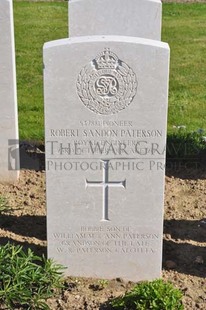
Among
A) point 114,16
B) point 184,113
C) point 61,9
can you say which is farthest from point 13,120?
point 61,9

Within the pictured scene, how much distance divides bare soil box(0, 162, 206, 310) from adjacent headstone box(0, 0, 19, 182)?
20cm

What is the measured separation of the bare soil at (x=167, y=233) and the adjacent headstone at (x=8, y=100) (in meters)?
0.20

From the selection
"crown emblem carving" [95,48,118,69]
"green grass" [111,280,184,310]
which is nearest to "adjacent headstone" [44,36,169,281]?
"crown emblem carving" [95,48,118,69]

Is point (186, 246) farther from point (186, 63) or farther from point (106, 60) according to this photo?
point (186, 63)

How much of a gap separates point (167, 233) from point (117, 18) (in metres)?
2.36

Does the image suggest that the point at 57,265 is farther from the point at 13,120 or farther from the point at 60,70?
the point at 13,120

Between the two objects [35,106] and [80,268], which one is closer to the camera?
[80,268]

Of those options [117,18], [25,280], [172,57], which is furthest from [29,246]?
[172,57]

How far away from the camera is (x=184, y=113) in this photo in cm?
852

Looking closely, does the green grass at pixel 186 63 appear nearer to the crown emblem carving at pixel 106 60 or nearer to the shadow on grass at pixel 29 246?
the shadow on grass at pixel 29 246

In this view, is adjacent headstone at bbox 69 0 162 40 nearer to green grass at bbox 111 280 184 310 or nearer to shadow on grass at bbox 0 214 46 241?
shadow on grass at bbox 0 214 46 241

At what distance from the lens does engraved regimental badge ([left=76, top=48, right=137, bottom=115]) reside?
4508 mm

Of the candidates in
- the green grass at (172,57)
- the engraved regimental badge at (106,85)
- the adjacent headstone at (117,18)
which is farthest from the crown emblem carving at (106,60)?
the green grass at (172,57)

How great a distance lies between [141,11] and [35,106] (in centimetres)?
272
